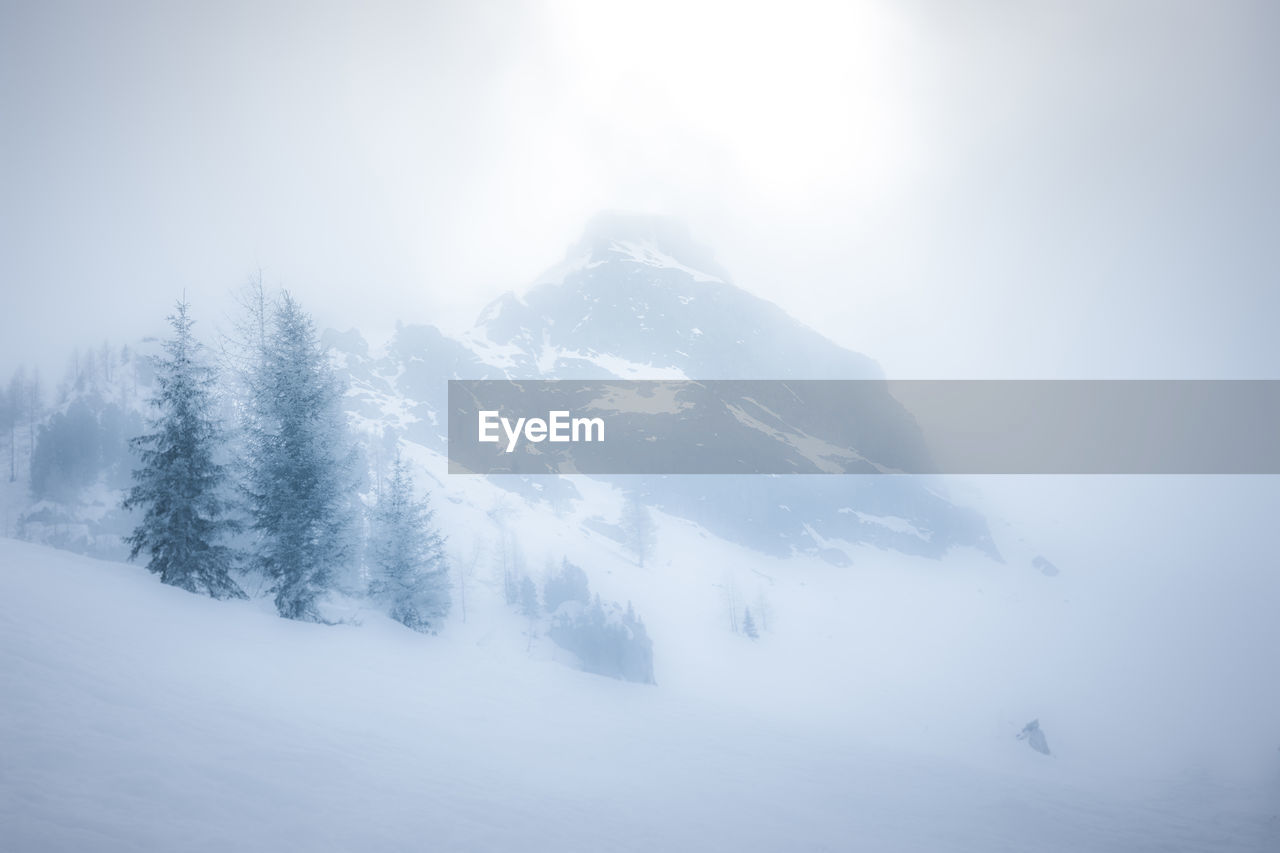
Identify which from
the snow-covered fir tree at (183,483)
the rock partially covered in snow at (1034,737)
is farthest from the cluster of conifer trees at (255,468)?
the rock partially covered in snow at (1034,737)

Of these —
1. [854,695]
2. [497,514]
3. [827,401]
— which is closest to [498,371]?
[497,514]

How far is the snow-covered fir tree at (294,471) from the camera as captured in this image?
16172 millimetres

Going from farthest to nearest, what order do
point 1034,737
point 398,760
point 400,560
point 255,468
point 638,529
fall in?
point 638,529 → point 1034,737 → point 400,560 → point 255,468 → point 398,760

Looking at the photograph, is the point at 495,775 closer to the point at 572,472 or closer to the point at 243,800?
the point at 243,800

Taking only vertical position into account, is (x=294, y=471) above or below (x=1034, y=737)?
above

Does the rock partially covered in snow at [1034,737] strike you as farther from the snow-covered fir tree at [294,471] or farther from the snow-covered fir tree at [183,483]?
the snow-covered fir tree at [183,483]

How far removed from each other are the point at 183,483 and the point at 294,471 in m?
2.87

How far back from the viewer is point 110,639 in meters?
9.66

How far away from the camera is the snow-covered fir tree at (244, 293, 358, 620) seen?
16172mm

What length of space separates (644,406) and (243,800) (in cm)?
9135

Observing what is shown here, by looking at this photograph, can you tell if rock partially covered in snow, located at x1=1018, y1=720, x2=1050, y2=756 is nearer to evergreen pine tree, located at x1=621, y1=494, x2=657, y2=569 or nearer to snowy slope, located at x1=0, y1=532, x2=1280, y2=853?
snowy slope, located at x1=0, y1=532, x2=1280, y2=853

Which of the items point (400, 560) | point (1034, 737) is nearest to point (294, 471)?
point (400, 560)

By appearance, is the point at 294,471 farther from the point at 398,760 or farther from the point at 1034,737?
the point at 1034,737

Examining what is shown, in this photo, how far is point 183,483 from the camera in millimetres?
15367
